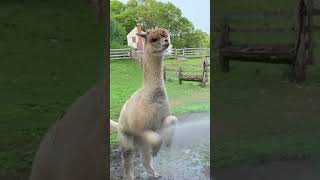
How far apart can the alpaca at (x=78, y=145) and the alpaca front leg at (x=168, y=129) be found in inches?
10.8

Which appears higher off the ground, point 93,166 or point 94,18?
point 94,18

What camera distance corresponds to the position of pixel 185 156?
94.7 inches

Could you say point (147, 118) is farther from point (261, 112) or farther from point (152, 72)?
point (261, 112)

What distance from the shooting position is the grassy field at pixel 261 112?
242 cm

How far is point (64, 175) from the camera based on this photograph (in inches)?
92.7

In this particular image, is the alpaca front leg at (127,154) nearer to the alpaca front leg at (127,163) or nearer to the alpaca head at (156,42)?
the alpaca front leg at (127,163)

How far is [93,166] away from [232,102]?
74 cm

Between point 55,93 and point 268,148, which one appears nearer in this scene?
point 55,93

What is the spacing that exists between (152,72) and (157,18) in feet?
0.85

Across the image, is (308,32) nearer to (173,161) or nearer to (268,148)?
(268,148)

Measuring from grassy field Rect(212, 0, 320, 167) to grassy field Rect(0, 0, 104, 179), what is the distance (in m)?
0.64

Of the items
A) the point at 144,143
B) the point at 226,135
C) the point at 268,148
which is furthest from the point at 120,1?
the point at 268,148

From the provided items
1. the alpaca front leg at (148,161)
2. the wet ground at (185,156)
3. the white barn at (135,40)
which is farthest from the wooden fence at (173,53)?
the alpaca front leg at (148,161)

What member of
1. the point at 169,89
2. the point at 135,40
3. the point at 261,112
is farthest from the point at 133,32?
the point at 261,112
